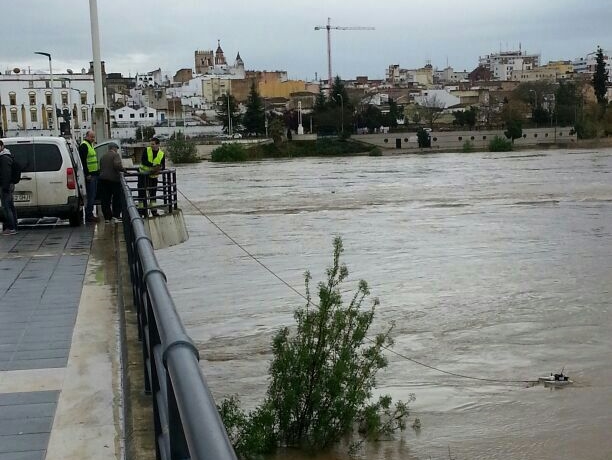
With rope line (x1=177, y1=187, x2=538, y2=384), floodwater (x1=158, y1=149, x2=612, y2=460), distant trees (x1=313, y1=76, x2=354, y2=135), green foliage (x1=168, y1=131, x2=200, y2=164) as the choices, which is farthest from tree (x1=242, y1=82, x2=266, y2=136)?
rope line (x1=177, y1=187, x2=538, y2=384)

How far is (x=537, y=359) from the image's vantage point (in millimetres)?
16000

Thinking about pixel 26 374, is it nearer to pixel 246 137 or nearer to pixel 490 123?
pixel 246 137

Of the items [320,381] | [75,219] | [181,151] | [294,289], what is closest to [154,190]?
[75,219]

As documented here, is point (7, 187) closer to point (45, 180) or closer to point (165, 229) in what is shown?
point (45, 180)

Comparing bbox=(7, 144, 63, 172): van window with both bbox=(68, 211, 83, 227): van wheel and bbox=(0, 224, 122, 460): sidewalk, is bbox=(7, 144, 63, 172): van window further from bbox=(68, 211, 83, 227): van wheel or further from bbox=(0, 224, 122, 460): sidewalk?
bbox=(0, 224, 122, 460): sidewalk

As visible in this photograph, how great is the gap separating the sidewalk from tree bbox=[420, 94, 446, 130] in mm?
131162

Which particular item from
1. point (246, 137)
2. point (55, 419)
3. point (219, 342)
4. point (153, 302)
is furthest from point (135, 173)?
point (246, 137)

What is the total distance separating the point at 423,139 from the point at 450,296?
334 ft

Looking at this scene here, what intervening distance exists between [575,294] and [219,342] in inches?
356

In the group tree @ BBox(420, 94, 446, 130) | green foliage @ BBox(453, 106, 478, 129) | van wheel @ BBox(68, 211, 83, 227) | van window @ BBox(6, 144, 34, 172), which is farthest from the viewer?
tree @ BBox(420, 94, 446, 130)

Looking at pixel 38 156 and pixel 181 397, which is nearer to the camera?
pixel 181 397

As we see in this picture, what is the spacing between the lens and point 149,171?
19.0m

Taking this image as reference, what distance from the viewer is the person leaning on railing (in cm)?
1895

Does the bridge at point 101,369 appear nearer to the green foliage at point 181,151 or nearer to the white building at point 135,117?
the green foliage at point 181,151
